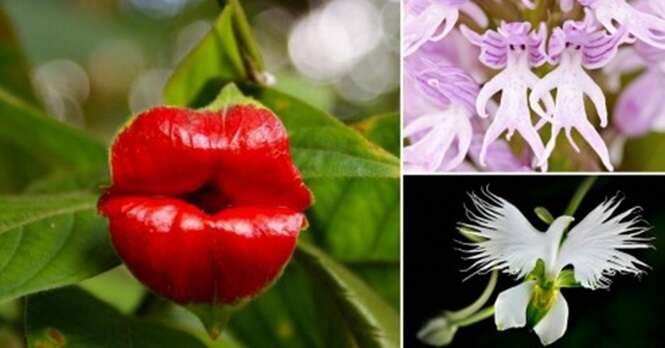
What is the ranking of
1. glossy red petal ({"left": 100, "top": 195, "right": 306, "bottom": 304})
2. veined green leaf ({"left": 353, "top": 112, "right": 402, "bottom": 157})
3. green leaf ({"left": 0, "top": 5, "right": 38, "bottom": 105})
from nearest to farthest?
glossy red petal ({"left": 100, "top": 195, "right": 306, "bottom": 304}) → veined green leaf ({"left": 353, "top": 112, "right": 402, "bottom": 157}) → green leaf ({"left": 0, "top": 5, "right": 38, "bottom": 105})

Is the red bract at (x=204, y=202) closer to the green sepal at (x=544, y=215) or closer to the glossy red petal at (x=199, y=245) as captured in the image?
the glossy red petal at (x=199, y=245)

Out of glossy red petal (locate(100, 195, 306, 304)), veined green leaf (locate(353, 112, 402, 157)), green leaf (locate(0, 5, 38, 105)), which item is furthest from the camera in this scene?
green leaf (locate(0, 5, 38, 105))

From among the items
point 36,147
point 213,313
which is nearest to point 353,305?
point 213,313

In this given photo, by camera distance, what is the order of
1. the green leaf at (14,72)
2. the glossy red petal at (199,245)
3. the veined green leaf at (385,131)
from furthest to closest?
the green leaf at (14,72), the veined green leaf at (385,131), the glossy red petal at (199,245)

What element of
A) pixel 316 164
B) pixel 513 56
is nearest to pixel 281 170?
pixel 316 164

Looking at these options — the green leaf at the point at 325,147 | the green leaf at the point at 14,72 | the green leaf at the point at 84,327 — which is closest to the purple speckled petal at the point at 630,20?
the green leaf at the point at 325,147

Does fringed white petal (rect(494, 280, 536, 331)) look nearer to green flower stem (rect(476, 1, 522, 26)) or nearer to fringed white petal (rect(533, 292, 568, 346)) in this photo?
fringed white petal (rect(533, 292, 568, 346))

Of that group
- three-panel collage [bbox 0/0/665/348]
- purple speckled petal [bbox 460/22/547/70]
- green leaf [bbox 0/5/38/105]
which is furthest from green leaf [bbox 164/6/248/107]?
green leaf [bbox 0/5/38/105]

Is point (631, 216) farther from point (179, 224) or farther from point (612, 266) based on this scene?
point (179, 224)
